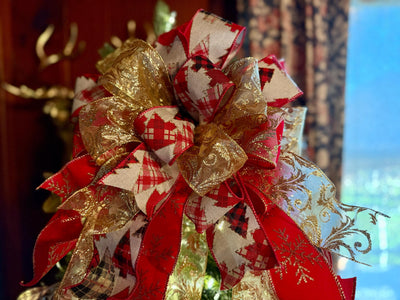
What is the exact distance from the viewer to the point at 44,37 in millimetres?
1482

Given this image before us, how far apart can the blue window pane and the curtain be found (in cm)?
10

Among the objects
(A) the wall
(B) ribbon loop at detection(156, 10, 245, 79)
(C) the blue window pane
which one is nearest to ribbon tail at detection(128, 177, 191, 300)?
(B) ribbon loop at detection(156, 10, 245, 79)

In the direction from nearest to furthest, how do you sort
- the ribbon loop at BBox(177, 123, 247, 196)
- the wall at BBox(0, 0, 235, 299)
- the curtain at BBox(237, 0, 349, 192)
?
the ribbon loop at BBox(177, 123, 247, 196) < the wall at BBox(0, 0, 235, 299) < the curtain at BBox(237, 0, 349, 192)

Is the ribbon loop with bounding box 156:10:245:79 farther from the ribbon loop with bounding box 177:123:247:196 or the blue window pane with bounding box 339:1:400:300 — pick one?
the blue window pane with bounding box 339:1:400:300

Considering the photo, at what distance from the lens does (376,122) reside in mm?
1735

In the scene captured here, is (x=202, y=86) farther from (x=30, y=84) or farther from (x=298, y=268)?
(x=30, y=84)

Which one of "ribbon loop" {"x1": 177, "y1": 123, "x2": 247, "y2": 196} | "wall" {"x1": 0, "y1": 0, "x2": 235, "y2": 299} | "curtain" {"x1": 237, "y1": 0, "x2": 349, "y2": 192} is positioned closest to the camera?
"ribbon loop" {"x1": 177, "y1": 123, "x2": 247, "y2": 196}

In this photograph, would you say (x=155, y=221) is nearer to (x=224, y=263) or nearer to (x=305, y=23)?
(x=224, y=263)

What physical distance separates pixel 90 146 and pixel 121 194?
5cm

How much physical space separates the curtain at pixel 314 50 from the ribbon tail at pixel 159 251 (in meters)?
1.46

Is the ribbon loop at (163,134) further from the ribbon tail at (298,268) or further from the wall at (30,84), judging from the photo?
the wall at (30,84)

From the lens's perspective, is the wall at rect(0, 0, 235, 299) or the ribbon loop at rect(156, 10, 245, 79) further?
the wall at rect(0, 0, 235, 299)

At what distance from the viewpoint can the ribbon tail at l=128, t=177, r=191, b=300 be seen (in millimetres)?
305

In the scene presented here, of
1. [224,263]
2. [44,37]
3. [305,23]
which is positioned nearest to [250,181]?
[224,263]
